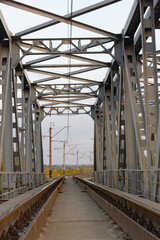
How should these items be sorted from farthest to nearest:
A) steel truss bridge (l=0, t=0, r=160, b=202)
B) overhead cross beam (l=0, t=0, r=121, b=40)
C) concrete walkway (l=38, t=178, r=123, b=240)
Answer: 1. overhead cross beam (l=0, t=0, r=121, b=40)
2. steel truss bridge (l=0, t=0, r=160, b=202)
3. concrete walkway (l=38, t=178, r=123, b=240)

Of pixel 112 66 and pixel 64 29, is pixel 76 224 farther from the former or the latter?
pixel 112 66

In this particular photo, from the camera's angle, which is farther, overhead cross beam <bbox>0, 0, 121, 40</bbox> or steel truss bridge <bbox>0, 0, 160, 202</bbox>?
overhead cross beam <bbox>0, 0, 121, 40</bbox>

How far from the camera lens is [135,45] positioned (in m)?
16.7

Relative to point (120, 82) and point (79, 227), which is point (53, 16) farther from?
point (79, 227)

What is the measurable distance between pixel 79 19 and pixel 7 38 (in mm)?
3483

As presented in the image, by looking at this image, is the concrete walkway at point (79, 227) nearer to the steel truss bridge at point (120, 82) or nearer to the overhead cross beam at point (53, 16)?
the steel truss bridge at point (120, 82)

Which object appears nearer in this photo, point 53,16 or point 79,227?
point 79,227

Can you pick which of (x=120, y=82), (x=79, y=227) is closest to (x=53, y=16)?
(x=120, y=82)

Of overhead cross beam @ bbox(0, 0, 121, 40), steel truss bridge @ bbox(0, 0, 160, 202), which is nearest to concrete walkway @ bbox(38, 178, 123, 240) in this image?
steel truss bridge @ bbox(0, 0, 160, 202)

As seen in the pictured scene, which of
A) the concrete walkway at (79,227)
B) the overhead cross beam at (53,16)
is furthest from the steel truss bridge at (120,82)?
the concrete walkway at (79,227)

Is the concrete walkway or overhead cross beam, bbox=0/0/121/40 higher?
overhead cross beam, bbox=0/0/121/40

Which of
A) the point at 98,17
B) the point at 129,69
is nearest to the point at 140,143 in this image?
the point at 129,69

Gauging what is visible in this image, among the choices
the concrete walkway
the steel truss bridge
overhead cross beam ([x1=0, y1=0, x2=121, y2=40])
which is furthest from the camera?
overhead cross beam ([x1=0, y1=0, x2=121, y2=40])

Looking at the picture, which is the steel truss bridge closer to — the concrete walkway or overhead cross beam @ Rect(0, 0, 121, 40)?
overhead cross beam @ Rect(0, 0, 121, 40)
